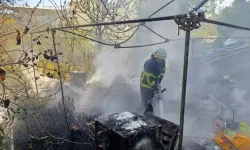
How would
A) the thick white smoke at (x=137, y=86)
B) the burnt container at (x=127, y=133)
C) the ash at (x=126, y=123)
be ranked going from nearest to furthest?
the burnt container at (x=127, y=133)
the ash at (x=126, y=123)
the thick white smoke at (x=137, y=86)

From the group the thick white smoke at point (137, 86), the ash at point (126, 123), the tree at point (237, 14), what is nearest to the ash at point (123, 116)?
the ash at point (126, 123)

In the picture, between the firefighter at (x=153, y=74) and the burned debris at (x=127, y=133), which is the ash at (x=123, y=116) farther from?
the firefighter at (x=153, y=74)

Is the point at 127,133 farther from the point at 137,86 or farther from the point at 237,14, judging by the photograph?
the point at 237,14

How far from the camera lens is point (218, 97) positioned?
31.1ft

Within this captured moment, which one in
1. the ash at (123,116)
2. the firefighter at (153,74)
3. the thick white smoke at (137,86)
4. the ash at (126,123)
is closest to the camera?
the ash at (126,123)

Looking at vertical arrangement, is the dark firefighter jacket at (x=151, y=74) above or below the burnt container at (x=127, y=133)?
above

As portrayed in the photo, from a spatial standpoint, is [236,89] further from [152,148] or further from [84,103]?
[152,148]

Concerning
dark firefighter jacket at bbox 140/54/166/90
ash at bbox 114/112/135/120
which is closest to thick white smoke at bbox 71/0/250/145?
dark firefighter jacket at bbox 140/54/166/90

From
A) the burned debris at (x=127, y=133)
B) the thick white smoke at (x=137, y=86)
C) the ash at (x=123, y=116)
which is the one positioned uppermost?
the ash at (x=123, y=116)

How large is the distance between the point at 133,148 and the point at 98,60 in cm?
946

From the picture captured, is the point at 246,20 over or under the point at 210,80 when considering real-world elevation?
over

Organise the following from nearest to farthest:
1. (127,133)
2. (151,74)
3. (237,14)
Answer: (127,133) < (151,74) < (237,14)

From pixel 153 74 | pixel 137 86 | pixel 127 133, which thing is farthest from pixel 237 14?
pixel 127 133

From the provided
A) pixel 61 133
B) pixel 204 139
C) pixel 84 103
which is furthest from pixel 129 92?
pixel 61 133
